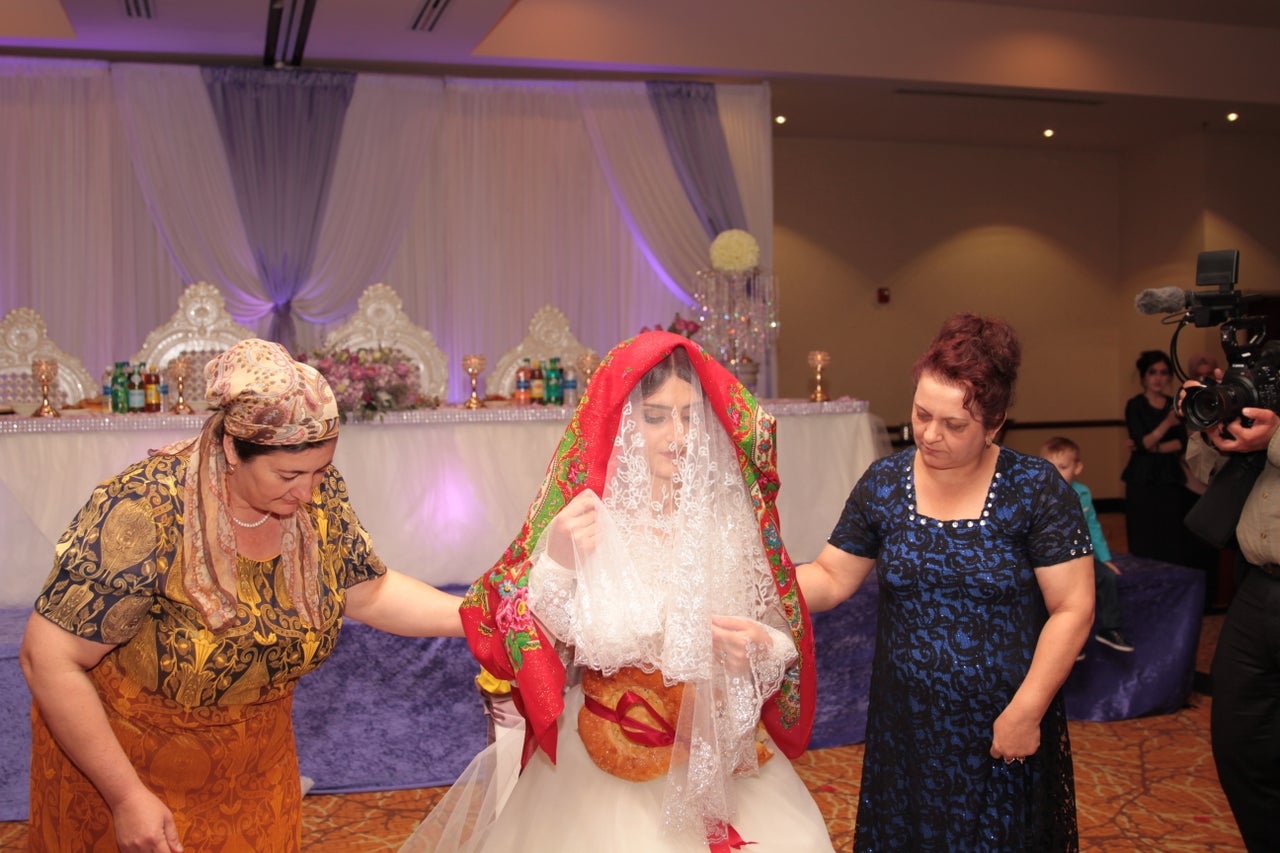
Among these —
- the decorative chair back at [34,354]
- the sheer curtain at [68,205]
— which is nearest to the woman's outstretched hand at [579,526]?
the decorative chair back at [34,354]

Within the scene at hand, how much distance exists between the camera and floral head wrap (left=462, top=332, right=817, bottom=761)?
198cm

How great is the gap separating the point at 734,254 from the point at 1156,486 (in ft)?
9.35

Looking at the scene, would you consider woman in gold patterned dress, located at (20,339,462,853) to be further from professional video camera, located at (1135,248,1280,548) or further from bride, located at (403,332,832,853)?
professional video camera, located at (1135,248,1280,548)

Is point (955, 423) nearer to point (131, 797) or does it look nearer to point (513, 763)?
point (513, 763)

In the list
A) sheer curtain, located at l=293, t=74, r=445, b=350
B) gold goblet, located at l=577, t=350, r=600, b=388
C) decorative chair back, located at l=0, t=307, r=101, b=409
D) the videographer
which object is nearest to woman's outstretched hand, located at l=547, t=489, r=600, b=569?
the videographer

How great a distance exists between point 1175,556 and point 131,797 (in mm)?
6139

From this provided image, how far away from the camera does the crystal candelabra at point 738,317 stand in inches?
234

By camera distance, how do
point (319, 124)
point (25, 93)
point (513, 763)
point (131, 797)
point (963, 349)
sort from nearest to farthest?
point (131, 797) → point (963, 349) → point (513, 763) → point (25, 93) → point (319, 124)

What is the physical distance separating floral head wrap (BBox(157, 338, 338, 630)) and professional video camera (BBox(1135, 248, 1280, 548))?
1948mm

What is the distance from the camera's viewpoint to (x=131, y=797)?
5.52 ft

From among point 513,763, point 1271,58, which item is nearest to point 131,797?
point 513,763

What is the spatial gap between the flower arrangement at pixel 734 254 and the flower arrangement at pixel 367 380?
2066 mm

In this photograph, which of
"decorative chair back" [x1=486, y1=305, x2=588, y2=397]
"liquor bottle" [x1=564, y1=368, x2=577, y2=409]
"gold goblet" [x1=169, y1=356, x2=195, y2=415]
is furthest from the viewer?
"decorative chair back" [x1=486, y1=305, x2=588, y2=397]

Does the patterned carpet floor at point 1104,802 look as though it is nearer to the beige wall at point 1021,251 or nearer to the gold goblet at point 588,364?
the gold goblet at point 588,364
